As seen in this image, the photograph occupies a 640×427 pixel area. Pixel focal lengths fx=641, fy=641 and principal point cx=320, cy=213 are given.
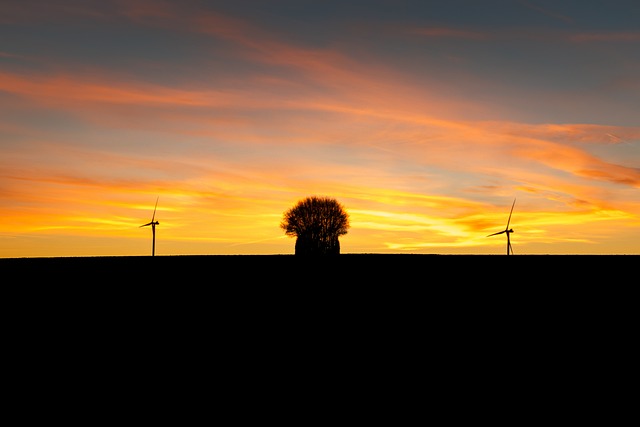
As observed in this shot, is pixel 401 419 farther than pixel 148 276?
No

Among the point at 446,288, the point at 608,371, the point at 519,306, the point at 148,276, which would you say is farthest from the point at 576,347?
the point at 148,276

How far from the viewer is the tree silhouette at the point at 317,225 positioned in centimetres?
14112

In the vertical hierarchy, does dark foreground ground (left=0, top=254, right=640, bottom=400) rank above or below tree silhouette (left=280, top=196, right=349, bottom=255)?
below

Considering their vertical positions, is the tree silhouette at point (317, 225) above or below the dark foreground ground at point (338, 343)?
above

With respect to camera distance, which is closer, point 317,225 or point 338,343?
point 338,343

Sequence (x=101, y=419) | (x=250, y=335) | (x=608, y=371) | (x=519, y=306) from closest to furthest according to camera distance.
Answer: (x=101, y=419)
(x=608, y=371)
(x=250, y=335)
(x=519, y=306)

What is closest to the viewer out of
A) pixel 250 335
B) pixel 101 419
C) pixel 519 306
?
pixel 101 419

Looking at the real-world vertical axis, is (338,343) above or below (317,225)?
below

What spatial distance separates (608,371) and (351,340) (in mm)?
10772

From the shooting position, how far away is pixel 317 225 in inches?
5640

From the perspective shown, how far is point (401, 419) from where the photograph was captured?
17.4 metres

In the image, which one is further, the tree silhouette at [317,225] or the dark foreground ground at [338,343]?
the tree silhouette at [317,225]

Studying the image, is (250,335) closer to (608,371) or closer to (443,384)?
(443,384)

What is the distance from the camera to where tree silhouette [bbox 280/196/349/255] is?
141 m
